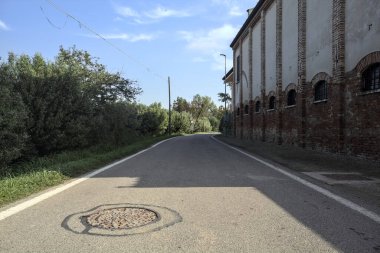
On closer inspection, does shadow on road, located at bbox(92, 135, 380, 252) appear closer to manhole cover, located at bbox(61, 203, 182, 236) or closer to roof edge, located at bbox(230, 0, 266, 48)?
manhole cover, located at bbox(61, 203, 182, 236)

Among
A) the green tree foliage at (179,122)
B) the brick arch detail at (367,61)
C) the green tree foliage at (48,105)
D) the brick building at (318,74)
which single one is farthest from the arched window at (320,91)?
the green tree foliage at (179,122)

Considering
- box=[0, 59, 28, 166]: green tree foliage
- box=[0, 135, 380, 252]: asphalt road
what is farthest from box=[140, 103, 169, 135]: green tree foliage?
box=[0, 135, 380, 252]: asphalt road

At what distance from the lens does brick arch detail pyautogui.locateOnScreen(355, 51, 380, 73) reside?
1370 cm

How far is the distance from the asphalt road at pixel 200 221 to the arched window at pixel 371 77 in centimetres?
630

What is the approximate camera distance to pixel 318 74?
61.8 feet

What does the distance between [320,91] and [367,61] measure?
4968mm

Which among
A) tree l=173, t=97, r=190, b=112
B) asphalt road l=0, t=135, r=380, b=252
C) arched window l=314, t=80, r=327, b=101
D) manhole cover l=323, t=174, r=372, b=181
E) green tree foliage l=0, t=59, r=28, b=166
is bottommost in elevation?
asphalt road l=0, t=135, r=380, b=252

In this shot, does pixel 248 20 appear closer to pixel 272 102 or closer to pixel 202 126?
pixel 272 102

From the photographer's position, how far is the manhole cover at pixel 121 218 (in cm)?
580

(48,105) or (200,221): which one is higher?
(48,105)

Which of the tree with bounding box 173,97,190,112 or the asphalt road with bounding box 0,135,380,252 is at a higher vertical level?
the tree with bounding box 173,97,190,112

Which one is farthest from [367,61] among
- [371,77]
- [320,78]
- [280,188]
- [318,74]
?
[280,188]

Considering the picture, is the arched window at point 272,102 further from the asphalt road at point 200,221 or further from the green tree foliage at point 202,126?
the green tree foliage at point 202,126

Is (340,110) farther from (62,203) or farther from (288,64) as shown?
(62,203)
